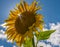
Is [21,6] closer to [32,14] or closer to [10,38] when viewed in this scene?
[32,14]

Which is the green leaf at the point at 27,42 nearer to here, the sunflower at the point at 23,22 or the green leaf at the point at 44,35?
the sunflower at the point at 23,22

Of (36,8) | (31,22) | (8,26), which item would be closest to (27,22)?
(31,22)

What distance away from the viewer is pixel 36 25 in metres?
1.24

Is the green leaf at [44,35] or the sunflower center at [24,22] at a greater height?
the sunflower center at [24,22]

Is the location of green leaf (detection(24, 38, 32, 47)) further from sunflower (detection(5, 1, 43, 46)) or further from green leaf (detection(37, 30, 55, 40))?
green leaf (detection(37, 30, 55, 40))

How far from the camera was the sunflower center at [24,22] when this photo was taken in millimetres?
1265

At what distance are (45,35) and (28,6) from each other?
0.30 m

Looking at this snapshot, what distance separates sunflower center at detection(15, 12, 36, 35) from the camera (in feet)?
4.15

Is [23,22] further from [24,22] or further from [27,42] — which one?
[27,42]

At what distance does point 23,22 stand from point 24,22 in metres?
0.02

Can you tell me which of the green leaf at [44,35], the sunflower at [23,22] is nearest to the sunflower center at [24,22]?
the sunflower at [23,22]

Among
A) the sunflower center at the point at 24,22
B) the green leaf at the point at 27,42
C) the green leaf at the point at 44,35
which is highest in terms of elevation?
the sunflower center at the point at 24,22

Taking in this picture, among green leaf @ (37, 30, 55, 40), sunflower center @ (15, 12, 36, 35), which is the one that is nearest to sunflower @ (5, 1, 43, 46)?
sunflower center @ (15, 12, 36, 35)

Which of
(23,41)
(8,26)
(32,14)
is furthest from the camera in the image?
(8,26)
